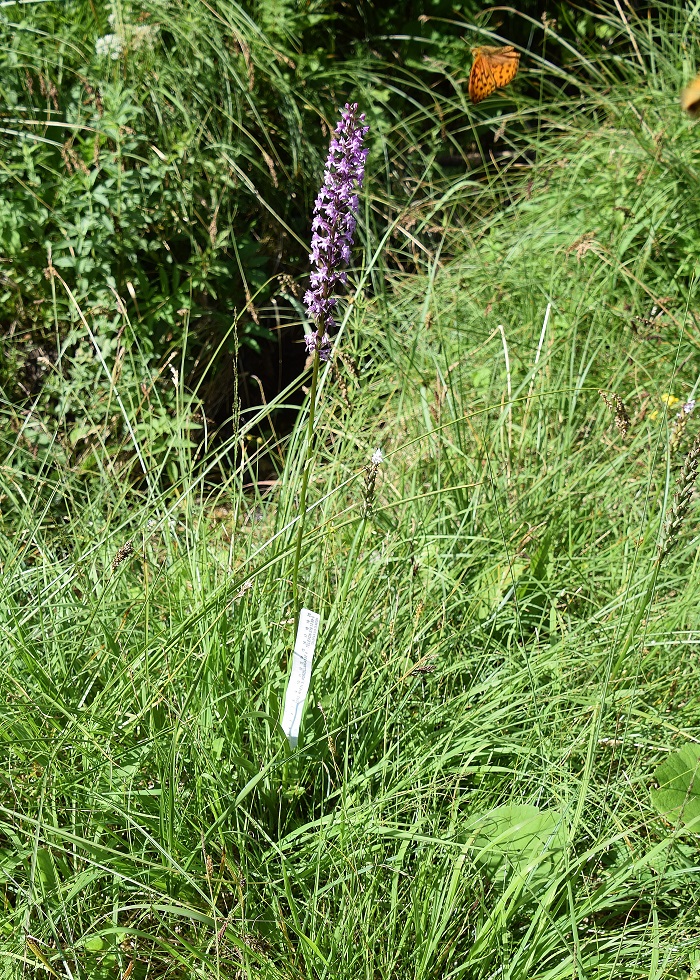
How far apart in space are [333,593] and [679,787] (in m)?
0.92

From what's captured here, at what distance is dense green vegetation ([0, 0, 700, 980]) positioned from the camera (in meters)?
1.67

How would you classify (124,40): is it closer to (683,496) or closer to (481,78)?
(481,78)

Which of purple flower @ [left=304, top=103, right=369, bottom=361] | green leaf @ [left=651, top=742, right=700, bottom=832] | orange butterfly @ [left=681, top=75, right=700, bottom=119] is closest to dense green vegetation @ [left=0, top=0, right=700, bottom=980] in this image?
green leaf @ [left=651, top=742, right=700, bottom=832]

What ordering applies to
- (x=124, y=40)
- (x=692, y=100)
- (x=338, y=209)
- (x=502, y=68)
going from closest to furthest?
1. (x=692, y=100)
2. (x=338, y=209)
3. (x=502, y=68)
4. (x=124, y=40)

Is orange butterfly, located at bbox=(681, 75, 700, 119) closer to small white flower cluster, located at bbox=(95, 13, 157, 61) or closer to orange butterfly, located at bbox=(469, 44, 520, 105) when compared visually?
orange butterfly, located at bbox=(469, 44, 520, 105)

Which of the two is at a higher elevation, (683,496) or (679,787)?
(683,496)

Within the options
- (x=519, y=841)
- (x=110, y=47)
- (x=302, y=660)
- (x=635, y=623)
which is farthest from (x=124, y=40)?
(x=519, y=841)

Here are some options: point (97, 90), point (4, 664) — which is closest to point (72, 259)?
point (97, 90)

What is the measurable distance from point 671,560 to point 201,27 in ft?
9.50

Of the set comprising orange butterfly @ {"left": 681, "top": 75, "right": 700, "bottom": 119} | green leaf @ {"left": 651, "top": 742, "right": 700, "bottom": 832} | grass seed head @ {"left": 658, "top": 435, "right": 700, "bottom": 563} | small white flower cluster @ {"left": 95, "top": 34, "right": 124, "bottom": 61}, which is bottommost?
green leaf @ {"left": 651, "top": 742, "right": 700, "bottom": 832}

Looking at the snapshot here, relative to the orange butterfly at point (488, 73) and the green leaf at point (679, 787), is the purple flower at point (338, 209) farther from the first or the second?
the orange butterfly at point (488, 73)

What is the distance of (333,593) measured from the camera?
230 cm

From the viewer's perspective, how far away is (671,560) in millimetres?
2332

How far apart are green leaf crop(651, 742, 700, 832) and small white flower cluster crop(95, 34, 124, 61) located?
322 centimetres
